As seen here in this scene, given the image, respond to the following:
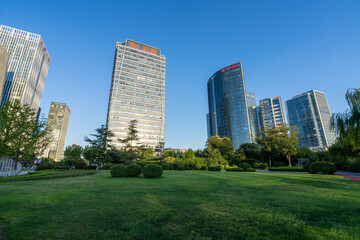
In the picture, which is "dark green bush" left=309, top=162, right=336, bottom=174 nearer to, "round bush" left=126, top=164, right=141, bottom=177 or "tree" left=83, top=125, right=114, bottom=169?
"round bush" left=126, top=164, right=141, bottom=177

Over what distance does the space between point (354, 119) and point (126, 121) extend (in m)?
83.5

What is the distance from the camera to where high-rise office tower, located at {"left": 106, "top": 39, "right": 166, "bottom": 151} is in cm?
8106

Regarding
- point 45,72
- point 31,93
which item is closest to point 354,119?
point 31,93

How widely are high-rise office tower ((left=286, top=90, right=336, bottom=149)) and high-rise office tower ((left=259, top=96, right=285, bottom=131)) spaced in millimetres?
13770

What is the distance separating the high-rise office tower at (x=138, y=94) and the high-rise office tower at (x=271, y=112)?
3356 inches

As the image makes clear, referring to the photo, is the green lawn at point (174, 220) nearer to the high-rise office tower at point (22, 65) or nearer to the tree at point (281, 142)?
the tree at point (281, 142)

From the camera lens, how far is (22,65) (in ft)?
247

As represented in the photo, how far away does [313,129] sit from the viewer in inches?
4301

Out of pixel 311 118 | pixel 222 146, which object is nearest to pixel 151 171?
pixel 222 146

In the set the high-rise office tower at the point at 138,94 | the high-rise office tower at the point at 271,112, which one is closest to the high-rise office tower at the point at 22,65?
the high-rise office tower at the point at 138,94

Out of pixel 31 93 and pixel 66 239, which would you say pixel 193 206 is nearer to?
pixel 66 239

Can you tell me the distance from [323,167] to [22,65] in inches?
4596

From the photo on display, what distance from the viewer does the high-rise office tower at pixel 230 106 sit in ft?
297

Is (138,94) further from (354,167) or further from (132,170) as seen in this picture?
(354,167)
